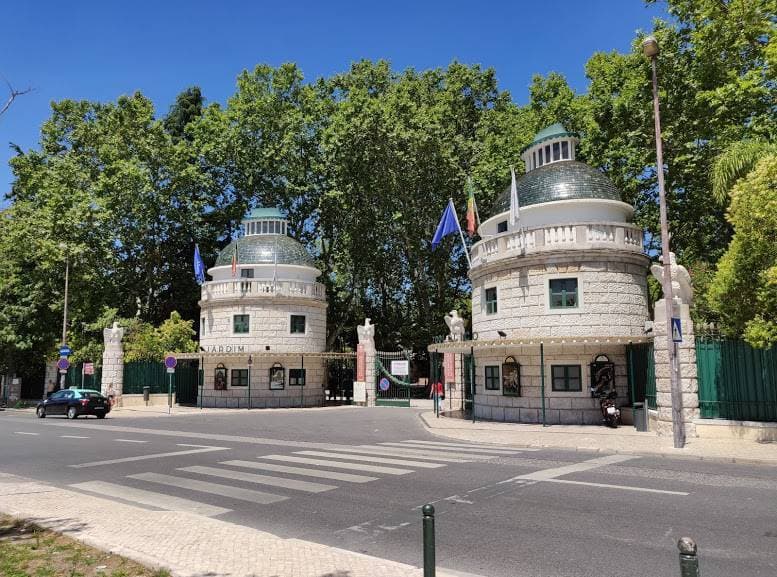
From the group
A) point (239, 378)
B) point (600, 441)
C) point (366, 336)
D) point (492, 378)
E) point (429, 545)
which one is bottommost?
point (600, 441)

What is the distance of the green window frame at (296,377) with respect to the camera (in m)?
40.0

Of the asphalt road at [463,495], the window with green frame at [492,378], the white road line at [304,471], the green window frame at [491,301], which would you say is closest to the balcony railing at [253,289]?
the green window frame at [491,301]

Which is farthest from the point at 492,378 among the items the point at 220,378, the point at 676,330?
the point at 220,378

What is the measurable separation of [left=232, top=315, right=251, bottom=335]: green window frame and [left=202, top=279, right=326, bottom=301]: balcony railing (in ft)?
4.46

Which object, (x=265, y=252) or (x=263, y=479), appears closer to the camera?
(x=263, y=479)

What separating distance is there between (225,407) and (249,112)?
79.3 feet

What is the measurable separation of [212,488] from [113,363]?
110 ft

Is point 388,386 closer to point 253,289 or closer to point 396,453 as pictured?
point 253,289

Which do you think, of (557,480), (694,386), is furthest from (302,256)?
(557,480)

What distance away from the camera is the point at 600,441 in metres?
17.9

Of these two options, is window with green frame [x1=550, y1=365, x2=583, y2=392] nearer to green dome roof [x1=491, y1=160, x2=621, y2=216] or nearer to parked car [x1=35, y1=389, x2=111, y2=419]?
green dome roof [x1=491, y1=160, x2=621, y2=216]

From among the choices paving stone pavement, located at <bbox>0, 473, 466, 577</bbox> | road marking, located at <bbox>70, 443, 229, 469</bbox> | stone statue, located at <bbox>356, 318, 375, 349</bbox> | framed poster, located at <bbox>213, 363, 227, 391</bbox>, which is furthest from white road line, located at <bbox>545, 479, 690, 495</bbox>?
framed poster, located at <bbox>213, 363, 227, 391</bbox>

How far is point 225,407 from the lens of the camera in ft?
128

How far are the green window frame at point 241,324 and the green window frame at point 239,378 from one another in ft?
8.05
